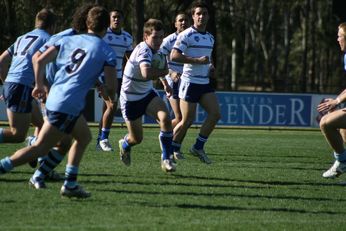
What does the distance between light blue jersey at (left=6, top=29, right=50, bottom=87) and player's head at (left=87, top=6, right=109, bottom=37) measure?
1788mm

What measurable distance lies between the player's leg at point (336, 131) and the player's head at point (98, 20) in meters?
3.54

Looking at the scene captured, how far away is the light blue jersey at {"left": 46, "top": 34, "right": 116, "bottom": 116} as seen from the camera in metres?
8.27

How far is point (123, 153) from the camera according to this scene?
456 inches

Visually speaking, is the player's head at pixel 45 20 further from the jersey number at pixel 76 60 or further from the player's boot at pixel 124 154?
the player's boot at pixel 124 154

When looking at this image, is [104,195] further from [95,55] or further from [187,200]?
[95,55]

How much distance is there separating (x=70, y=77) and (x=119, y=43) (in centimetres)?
659

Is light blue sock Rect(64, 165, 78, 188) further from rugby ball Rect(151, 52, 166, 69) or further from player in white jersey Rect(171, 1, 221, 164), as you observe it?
player in white jersey Rect(171, 1, 221, 164)

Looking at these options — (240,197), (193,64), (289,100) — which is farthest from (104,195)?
(289,100)

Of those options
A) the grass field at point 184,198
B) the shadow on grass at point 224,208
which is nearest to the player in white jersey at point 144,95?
the grass field at point 184,198

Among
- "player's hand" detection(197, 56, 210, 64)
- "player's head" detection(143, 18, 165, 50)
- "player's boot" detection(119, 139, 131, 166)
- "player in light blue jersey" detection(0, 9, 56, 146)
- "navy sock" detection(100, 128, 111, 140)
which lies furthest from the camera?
"navy sock" detection(100, 128, 111, 140)

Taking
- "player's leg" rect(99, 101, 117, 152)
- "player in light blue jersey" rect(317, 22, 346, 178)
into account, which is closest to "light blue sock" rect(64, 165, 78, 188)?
"player in light blue jersey" rect(317, 22, 346, 178)

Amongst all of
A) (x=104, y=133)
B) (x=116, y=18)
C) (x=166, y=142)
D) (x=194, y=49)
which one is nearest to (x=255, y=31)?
(x=116, y=18)

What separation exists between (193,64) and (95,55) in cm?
420

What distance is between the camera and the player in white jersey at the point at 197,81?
12.6 m
